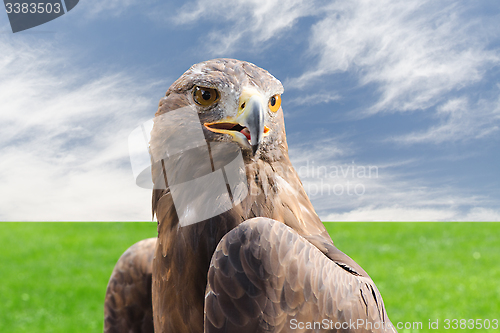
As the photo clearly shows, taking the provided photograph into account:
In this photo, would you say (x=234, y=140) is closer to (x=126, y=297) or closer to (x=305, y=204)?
(x=305, y=204)

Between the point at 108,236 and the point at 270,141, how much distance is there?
985cm

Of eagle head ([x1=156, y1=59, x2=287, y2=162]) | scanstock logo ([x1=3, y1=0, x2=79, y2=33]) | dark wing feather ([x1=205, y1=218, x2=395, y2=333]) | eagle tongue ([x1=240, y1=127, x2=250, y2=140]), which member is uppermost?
scanstock logo ([x1=3, y1=0, x2=79, y2=33])

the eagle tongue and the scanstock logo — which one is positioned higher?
the scanstock logo

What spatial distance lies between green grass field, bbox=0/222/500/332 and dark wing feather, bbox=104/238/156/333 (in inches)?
139

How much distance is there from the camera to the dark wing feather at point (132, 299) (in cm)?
332

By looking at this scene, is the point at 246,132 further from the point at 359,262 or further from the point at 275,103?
the point at 359,262

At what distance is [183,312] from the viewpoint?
2.40 m

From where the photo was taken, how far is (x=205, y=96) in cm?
234

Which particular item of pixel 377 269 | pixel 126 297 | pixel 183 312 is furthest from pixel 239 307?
pixel 377 269

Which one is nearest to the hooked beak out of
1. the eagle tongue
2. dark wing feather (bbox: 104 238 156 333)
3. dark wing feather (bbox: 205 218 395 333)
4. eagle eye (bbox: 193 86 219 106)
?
the eagle tongue

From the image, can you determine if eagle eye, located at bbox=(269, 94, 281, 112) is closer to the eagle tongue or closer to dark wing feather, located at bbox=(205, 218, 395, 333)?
the eagle tongue

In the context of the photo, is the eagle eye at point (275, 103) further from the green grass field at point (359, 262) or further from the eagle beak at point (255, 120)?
the green grass field at point (359, 262)

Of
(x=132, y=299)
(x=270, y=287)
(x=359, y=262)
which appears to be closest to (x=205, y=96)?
(x=270, y=287)

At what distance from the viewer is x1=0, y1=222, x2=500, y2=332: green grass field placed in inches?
269
